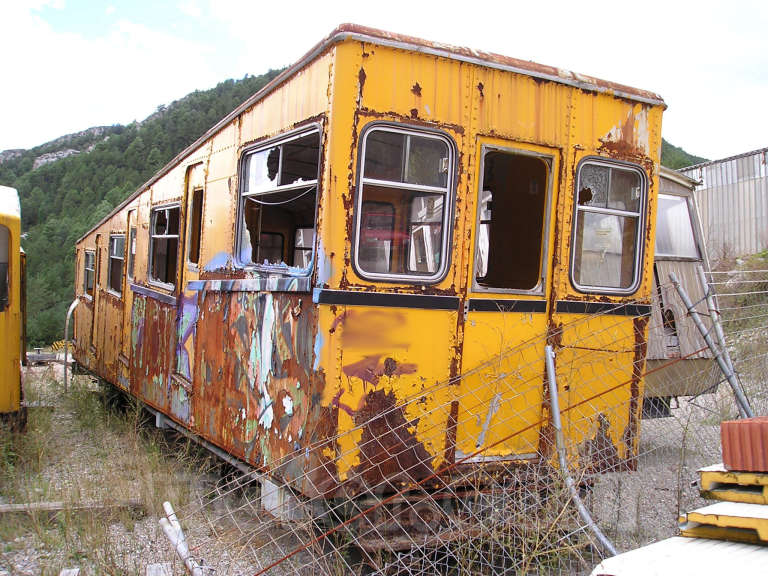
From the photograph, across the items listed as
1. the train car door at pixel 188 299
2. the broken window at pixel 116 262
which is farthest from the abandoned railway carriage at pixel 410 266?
the broken window at pixel 116 262

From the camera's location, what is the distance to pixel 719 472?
3242 mm

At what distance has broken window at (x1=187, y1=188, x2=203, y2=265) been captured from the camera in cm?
654

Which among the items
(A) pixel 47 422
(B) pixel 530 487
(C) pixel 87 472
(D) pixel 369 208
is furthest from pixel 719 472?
(A) pixel 47 422

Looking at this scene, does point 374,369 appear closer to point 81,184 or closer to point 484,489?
point 484,489

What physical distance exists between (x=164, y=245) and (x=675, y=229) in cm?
680

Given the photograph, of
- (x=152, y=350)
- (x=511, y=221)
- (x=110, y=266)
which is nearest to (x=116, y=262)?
(x=110, y=266)

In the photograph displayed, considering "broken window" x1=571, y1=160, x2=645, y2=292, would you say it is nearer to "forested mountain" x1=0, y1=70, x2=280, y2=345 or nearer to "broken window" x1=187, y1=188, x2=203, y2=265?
"broken window" x1=187, y1=188, x2=203, y2=265

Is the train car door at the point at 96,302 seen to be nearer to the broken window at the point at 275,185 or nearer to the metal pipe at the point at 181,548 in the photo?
the broken window at the point at 275,185

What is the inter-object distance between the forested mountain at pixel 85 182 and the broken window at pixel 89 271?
2781 centimetres

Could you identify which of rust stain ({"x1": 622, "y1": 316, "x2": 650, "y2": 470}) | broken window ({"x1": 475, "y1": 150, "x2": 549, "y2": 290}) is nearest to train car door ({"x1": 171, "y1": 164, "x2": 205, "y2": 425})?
broken window ({"x1": 475, "y1": 150, "x2": 549, "y2": 290})

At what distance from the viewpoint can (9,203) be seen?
7.08m

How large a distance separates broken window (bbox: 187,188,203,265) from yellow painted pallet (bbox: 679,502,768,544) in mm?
4862

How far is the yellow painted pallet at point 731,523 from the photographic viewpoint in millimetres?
2719

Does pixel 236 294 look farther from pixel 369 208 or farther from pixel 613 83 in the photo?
pixel 613 83
